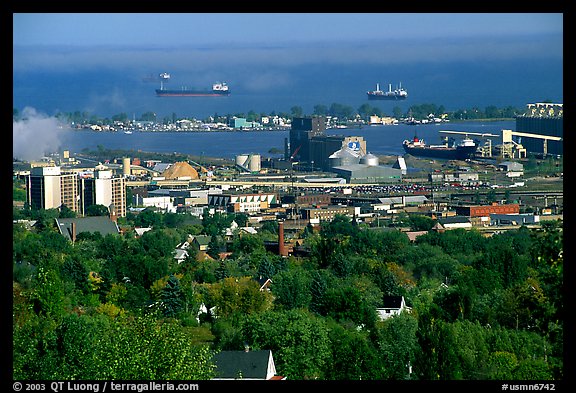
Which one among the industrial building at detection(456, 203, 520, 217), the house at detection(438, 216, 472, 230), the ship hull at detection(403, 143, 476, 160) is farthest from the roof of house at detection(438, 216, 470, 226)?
the ship hull at detection(403, 143, 476, 160)

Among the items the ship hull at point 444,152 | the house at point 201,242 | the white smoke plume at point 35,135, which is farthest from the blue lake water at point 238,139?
the house at point 201,242

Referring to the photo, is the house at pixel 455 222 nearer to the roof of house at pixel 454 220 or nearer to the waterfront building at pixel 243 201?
the roof of house at pixel 454 220

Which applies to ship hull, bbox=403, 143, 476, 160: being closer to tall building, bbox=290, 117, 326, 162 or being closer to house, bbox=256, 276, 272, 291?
tall building, bbox=290, 117, 326, 162

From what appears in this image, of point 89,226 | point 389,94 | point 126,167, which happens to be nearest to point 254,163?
point 126,167

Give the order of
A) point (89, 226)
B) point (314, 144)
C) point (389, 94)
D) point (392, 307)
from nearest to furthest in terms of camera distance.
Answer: point (392, 307) → point (89, 226) → point (314, 144) → point (389, 94)

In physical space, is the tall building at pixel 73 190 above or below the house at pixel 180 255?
above

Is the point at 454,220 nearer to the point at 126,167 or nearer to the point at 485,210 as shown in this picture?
the point at 485,210
